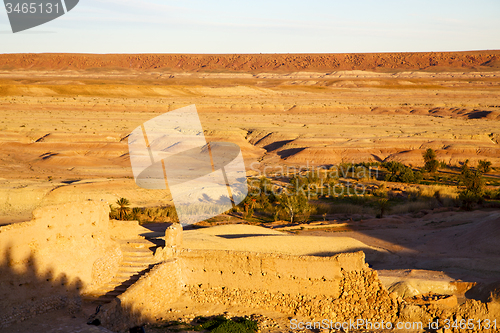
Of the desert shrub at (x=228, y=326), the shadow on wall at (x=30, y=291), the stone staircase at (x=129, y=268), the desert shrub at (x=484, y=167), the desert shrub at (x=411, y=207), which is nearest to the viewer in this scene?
the shadow on wall at (x=30, y=291)

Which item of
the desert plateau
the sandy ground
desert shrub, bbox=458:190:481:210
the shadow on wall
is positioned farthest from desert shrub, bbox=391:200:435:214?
the shadow on wall

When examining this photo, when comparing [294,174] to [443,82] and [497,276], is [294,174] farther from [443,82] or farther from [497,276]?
[443,82]

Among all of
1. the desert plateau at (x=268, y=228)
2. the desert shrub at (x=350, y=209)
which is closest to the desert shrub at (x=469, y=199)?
the desert plateau at (x=268, y=228)

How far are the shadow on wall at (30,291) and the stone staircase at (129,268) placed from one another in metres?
0.46

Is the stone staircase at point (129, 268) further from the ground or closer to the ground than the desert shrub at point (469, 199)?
further from the ground

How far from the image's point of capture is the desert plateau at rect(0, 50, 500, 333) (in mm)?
9750

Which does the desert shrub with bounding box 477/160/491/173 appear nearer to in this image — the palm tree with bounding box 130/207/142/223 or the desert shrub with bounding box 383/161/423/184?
the desert shrub with bounding box 383/161/423/184

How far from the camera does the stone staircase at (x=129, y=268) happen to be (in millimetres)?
10324

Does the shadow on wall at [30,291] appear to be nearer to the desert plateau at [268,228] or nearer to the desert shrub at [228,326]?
the desert plateau at [268,228]

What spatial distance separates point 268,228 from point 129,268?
704 centimetres

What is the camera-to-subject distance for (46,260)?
994 cm

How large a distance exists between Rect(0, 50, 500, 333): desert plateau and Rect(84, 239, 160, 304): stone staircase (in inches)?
1.9

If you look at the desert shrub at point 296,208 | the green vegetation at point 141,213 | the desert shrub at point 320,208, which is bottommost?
the desert shrub at point 320,208

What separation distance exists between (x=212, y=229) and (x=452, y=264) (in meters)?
7.41
